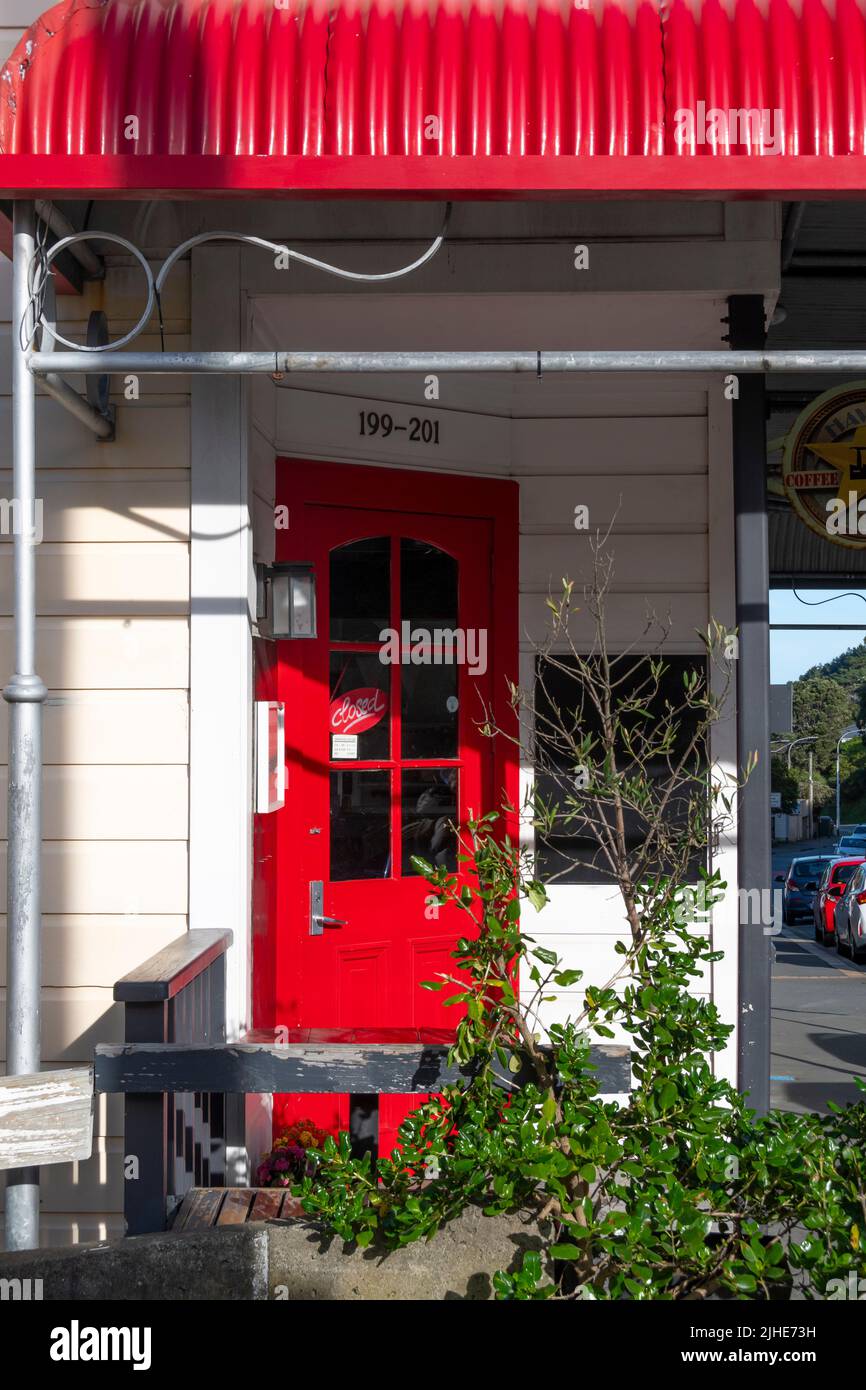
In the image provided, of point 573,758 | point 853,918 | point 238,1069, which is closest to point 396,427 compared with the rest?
point 573,758

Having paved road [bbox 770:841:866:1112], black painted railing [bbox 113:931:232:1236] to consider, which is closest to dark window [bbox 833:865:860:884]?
paved road [bbox 770:841:866:1112]

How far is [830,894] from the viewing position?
22.2m

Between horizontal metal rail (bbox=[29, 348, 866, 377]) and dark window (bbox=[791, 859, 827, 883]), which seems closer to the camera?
horizontal metal rail (bbox=[29, 348, 866, 377])

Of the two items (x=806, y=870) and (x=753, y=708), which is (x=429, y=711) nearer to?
(x=753, y=708)

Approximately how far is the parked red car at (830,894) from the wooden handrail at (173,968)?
18895mm

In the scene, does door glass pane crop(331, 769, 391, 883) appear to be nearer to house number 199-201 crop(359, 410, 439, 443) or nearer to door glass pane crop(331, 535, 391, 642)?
door glass pane crop(331, 535, 391, 642)

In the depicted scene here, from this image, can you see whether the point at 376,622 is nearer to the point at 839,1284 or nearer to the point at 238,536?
the point at 238,536

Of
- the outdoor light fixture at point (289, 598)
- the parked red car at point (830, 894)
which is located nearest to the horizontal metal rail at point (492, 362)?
the outdoor light fixture at point (289, 598)

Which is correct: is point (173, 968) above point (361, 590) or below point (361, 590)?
Answer: below

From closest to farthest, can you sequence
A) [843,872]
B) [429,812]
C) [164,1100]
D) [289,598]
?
[164,1100], [289,598], [429,812], [843,872]

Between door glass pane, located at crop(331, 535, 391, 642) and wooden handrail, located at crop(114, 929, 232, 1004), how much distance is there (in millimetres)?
1539

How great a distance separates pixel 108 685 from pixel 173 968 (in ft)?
3.97

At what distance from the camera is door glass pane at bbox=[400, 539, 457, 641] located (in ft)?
17.6

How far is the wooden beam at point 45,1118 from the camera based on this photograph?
3129mm
